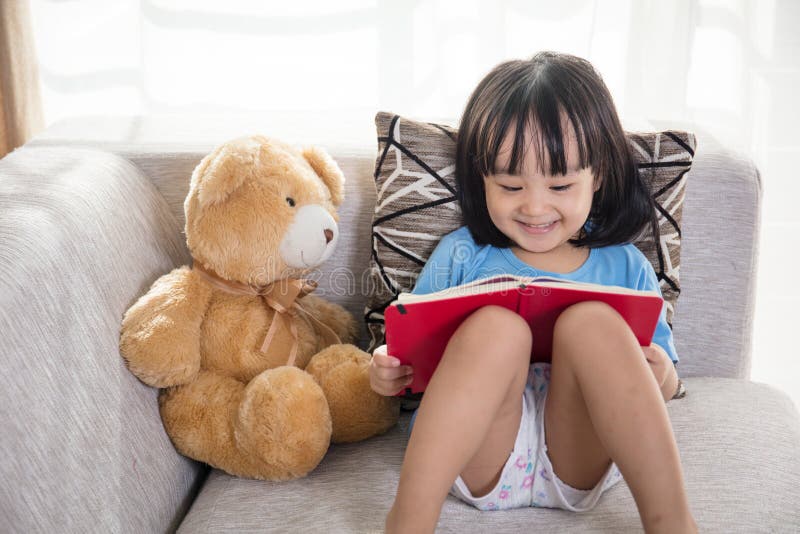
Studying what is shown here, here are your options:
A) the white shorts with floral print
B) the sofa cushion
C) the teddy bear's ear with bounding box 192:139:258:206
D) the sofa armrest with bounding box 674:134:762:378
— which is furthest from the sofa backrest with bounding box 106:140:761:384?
the white shorts with floral print

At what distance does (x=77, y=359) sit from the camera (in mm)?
998

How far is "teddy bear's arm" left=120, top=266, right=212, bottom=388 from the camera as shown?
1092 mm

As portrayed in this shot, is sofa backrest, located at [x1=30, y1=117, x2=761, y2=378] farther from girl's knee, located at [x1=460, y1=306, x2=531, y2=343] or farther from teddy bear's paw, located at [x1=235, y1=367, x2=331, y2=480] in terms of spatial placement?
girl's knee, located at [x1=460, y1=306, x2=531, y2=343]

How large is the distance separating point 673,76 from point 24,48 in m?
1.55

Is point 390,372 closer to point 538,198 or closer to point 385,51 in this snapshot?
point 538,198

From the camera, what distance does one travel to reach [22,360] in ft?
2.96

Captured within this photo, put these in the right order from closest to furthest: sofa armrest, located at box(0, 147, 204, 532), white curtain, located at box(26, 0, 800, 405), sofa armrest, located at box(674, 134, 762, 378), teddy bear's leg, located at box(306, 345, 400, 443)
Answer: sofa armrest, located at box(0, 147, 204, 532)
teddy bear's leg, located at box(306, 345, 400, 443)
sofa armrest, located at box(674, 134, 762, 378)
white curtain, located at box(26, 0, 800, 405)

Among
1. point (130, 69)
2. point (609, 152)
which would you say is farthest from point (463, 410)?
point (130, 69)

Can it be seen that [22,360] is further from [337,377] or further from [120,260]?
[337,377]

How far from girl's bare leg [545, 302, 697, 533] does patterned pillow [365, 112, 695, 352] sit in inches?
12.4

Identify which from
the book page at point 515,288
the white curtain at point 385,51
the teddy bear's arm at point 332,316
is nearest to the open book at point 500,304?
the book page at point 515,288

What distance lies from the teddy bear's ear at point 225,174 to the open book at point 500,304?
33cm

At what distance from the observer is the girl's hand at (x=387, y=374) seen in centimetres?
110

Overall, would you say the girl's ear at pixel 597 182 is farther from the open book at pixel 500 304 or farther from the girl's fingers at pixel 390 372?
the girl's fingers at pixel 390 372
